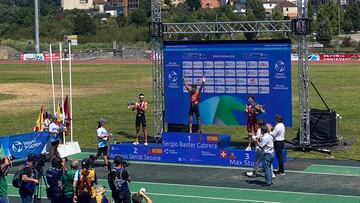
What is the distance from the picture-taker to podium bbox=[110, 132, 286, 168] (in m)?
21.8

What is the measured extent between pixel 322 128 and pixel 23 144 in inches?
416

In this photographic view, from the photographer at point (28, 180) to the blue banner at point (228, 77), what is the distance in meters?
11.1

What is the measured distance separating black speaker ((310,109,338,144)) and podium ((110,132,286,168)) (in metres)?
3.24

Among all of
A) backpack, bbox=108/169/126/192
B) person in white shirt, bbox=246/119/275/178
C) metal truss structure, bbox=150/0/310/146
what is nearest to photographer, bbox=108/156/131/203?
backpack, bbox=108/169/126/192

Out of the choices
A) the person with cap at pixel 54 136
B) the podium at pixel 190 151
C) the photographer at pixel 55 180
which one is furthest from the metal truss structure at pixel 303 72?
the photographer at pixel 55 180

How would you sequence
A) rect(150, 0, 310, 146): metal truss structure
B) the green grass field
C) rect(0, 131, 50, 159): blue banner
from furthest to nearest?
the green grass field → rect(150, 0, 310, 146): metal truss structure → rect(0, 131, 50, 159): blue banner

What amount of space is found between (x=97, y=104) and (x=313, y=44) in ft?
254

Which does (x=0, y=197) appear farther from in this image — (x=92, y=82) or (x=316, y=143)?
(x=92, y=82)

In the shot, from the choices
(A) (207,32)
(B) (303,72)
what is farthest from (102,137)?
(B) (303,72)

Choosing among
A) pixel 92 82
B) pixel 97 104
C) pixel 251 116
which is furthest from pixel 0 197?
pixel 92 82

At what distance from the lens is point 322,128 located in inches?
955

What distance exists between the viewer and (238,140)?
26469 millimetres

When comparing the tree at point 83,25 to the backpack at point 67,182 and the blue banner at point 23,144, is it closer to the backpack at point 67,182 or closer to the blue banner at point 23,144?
the blue banner at point 23,144

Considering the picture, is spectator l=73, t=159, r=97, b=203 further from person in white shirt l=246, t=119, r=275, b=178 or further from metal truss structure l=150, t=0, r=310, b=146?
metal truss structure l=150, t=0, r=310, b=146
